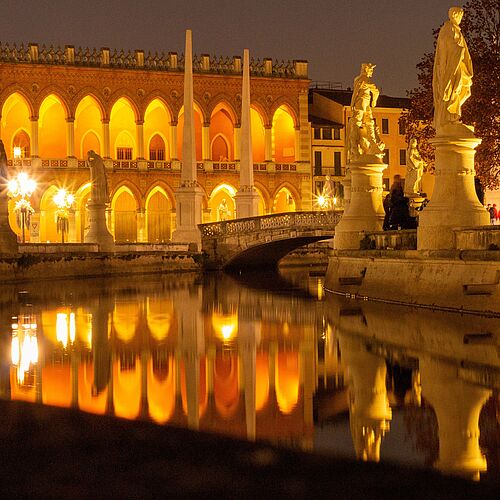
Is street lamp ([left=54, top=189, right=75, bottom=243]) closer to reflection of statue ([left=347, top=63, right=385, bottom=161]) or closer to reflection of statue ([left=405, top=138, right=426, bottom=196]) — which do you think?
reflection of statue ([left=405, top=138, right=426, bottom=196])

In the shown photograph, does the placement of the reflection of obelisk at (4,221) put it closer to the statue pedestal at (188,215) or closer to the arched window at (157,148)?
the statue pedestal at (188,215)

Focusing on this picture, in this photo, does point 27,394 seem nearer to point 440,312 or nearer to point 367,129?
point 440,312

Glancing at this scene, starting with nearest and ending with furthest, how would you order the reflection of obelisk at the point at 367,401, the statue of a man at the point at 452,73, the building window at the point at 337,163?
1. the reflection of obelisk at the point at 367,401
2. the statue of a man at the point at 452,73
3. the building window at the point at 337,163

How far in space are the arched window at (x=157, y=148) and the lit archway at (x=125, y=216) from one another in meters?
3.24

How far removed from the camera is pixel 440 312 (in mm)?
14312

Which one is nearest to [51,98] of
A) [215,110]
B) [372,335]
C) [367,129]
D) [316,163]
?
[215,110]

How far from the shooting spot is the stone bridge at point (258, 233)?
40844mm

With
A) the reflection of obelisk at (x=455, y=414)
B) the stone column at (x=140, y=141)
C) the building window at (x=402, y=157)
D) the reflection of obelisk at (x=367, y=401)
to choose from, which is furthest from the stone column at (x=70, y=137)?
the reflection of obelisk at (x=455, y=414)

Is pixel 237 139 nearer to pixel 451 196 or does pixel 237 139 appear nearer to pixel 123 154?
pixel 123 154

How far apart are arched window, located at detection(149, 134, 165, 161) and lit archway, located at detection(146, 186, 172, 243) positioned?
260cm

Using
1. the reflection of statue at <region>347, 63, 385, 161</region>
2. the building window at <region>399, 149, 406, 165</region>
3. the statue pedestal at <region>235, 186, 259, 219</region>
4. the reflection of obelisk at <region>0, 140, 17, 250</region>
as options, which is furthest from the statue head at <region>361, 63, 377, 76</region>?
the building window at <region>399, 149, 406, 165</region>

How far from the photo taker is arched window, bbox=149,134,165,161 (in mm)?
60844

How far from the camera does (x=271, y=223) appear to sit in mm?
41469

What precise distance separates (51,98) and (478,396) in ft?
171
